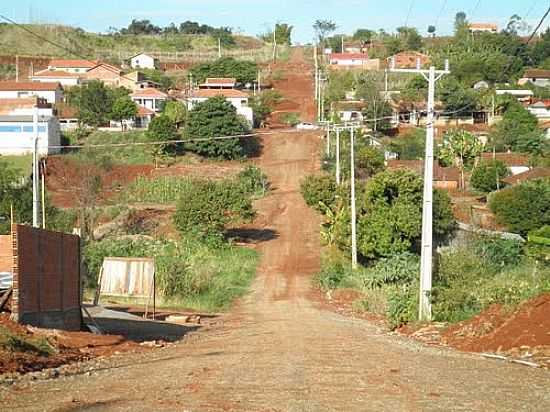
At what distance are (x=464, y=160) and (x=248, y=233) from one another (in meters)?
26.0

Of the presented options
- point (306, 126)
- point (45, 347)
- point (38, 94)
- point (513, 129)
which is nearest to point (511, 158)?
point (513, 129)

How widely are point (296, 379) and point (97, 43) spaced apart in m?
150

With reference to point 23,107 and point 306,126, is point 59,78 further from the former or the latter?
point 306,126

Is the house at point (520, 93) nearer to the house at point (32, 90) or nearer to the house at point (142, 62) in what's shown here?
the house at point (32, 90)

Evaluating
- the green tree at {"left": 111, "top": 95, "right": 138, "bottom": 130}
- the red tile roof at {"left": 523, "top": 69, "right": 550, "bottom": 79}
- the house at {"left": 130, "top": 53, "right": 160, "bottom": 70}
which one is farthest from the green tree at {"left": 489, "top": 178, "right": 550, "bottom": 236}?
the house at {"left": 130, "top": 53, "right": 160, "bottom": 70}

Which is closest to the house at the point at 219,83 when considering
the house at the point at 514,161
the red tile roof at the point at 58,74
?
the red tile roof at the point at 58,74

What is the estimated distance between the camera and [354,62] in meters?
138

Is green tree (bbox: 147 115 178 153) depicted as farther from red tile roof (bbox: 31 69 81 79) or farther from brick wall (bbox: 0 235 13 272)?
brick wall (bbox: 0 235 13 272)

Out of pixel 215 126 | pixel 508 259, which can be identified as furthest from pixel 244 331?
pixel 215 126

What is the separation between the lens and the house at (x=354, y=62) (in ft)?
445

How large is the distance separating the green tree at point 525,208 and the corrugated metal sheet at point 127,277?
27322mm

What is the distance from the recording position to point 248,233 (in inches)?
2469

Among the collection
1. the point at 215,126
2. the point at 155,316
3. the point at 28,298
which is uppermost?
the point at 215,126

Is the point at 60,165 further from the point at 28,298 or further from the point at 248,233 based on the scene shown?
the point at 28,298
